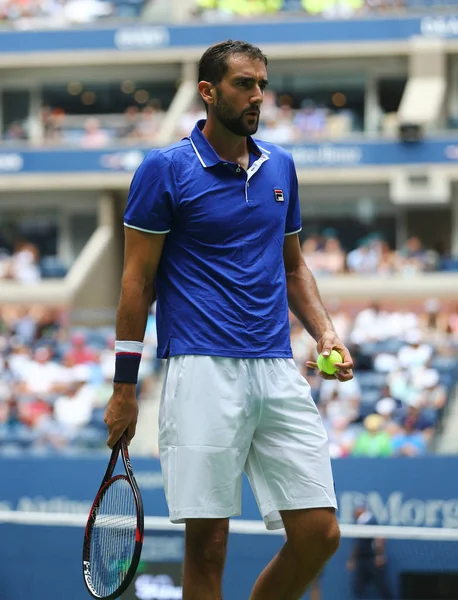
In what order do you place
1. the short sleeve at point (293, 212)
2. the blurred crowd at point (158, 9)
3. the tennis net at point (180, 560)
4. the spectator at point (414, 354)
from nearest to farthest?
the short sleeve at point (293, 212), the tennis net at point (180, 560), the spectator at point (414, 354), the blurred crowd at point (158, 9)

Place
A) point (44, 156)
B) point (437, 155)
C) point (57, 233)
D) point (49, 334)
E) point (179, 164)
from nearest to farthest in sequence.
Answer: point (179, 164) < point (49, 334) < point (437, 155) < point (44, 156) < point (57, 233)

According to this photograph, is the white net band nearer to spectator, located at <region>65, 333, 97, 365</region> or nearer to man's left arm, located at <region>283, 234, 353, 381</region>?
man's left arm, located at <region>283, 234, 353, 381</region>

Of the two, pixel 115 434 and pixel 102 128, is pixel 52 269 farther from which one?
pixel 115 434

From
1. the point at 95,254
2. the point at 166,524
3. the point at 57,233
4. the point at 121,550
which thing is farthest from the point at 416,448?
the point at 57,233

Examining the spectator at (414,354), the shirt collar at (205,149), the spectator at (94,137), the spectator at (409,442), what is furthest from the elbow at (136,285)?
the spectator at (94,137)

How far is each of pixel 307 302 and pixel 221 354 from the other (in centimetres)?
51

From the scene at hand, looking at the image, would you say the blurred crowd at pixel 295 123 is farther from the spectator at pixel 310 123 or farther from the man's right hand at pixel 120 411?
the man's right hand at pixel 120 411

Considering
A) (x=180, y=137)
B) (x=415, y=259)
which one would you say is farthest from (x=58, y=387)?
(x=180, y=137)

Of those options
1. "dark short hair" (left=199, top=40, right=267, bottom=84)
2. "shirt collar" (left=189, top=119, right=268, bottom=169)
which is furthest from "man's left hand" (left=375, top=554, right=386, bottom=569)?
"dark short hair" (left=199, top=40, right=267, bottom=84)

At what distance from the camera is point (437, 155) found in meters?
20.1

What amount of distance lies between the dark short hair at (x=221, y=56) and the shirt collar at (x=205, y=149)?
0.19 meters

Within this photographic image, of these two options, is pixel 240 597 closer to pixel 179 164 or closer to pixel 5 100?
pixel 179 164

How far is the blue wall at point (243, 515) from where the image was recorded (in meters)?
5.65

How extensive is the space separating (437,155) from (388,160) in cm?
80
